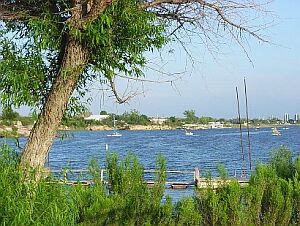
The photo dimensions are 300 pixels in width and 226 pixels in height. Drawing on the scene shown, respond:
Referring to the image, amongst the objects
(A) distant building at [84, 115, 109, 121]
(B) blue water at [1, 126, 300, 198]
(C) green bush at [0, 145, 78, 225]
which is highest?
(A) distant building at [84, 115, 109, 121]

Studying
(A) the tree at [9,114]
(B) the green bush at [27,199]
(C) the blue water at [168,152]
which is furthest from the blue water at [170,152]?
(B) the green bush at [27,199]

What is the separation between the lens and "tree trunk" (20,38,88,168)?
14.4 feet

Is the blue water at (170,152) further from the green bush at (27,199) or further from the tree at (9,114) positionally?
the green bush at (27,199)

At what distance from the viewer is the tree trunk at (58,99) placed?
14.4 ft

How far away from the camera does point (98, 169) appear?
6594mm

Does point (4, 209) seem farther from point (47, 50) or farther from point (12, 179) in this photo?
point (47, 50)

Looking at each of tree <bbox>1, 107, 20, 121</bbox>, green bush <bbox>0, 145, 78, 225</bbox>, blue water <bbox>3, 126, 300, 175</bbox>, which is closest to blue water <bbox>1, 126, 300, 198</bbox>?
blue water <bbox>3, 126, 300, 175</bbox>

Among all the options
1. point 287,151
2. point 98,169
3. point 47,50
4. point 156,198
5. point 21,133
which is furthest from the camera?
point 287,151

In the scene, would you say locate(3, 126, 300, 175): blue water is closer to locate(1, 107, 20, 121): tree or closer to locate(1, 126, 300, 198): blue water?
locate(1, 126, 300, 198): blue water

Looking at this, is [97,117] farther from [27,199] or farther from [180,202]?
[180,202]

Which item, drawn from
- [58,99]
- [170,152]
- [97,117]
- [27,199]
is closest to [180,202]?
[97,117]

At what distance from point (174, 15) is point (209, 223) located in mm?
2413

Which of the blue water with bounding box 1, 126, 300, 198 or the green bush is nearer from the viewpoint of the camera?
the green bush

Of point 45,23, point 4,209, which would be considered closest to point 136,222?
point 4,209
